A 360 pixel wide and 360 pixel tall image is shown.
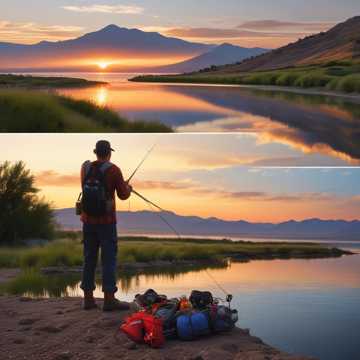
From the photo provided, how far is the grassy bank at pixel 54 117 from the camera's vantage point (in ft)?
57.0

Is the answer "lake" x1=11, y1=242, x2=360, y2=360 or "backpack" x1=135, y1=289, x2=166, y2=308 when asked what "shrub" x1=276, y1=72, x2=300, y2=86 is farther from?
"backpack" x1=135, y1=289, x2=166, y2=308

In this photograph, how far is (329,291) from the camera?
1579 cm

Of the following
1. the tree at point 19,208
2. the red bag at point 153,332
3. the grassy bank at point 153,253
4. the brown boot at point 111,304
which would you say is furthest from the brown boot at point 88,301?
the tree at point 19,208

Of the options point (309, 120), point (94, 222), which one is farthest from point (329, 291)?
point (94, 222)

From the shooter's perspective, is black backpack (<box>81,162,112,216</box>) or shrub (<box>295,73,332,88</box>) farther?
shrub (<box>295,73,332,88</box>)

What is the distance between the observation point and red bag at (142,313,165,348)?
30.8 feet

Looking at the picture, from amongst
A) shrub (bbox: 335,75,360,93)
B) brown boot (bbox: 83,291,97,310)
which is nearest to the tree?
→ shrub (bbox: 335,75,360,93)

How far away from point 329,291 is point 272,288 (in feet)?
3.91

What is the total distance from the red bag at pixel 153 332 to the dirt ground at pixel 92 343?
0.08 metres

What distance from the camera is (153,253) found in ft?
87.7

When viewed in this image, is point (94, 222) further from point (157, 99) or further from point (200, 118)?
point (157, 99)

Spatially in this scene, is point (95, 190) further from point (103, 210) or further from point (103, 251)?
point (103, 251)

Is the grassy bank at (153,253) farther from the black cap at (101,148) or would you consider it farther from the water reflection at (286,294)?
the black cap at (101,148)

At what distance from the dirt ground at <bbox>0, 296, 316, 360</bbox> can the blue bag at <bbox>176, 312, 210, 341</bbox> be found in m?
0.10
